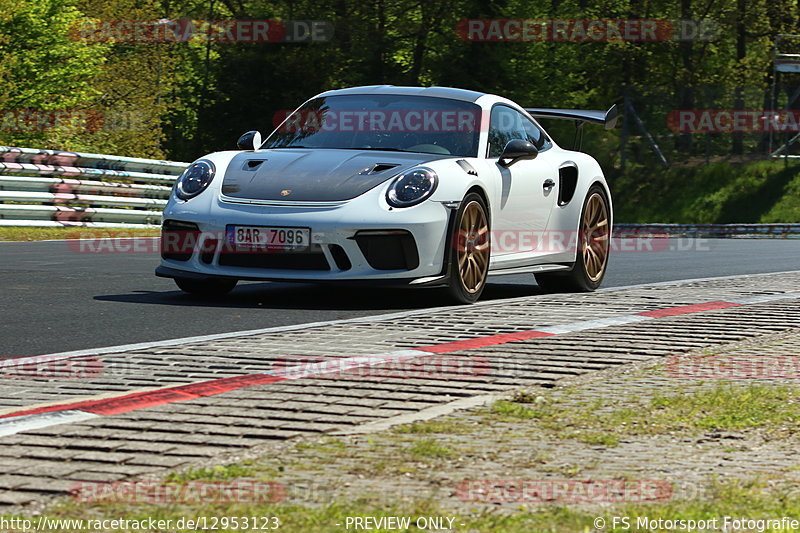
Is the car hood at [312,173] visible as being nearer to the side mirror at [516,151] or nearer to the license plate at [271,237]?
the license plate at [271,237]

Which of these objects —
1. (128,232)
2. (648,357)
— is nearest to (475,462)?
(648,357)

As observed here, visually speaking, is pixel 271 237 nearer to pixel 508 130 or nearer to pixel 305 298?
pixel 305 298

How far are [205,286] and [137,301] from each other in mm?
571

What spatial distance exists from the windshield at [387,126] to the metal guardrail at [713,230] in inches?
1132

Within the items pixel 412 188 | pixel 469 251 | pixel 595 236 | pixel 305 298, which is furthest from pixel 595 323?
pixel 595 236

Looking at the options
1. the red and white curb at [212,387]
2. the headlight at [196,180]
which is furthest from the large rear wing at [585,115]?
the red and white curb at [212,387]

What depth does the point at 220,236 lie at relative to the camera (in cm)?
879

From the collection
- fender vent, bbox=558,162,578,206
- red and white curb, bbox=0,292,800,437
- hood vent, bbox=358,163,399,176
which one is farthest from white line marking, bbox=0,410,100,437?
fender vent, bbox=558,162,578,206

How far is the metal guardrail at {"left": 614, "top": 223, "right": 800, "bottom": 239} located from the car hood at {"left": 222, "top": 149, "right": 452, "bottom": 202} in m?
29.7

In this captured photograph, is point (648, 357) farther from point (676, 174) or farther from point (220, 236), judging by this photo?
point (676, 174)

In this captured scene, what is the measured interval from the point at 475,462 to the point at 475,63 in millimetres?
47154

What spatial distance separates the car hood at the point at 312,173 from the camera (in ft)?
28.8

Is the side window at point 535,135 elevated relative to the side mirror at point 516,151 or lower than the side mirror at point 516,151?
elevated

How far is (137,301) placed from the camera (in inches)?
354
